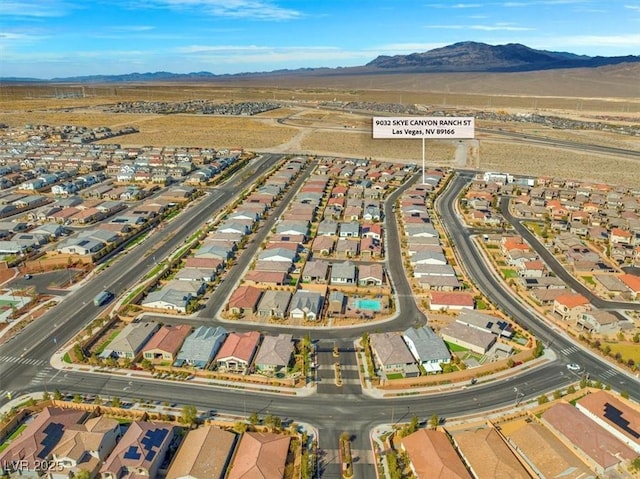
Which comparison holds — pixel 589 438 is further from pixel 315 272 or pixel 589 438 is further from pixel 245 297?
pixel 245 297

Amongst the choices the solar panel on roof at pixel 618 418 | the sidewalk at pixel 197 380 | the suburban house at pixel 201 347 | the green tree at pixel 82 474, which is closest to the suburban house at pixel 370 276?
the suburban house at pixel 201 347

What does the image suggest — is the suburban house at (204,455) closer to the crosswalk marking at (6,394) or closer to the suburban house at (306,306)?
the crosswalk marking at (6,394)

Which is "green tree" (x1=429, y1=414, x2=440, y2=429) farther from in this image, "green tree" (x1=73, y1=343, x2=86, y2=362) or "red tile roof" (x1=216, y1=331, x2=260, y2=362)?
"green tree" (x1=73, y1=343, x2=86, y2=362)

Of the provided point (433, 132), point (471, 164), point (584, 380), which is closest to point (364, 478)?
point (584, 380)

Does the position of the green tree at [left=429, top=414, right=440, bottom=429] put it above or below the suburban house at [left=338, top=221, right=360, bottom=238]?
below

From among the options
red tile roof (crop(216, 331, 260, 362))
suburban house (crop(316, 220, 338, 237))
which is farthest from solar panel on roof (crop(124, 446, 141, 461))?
suburban house (crop(316, 220, 338, 237))

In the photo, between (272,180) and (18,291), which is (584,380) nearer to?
(18,291)
